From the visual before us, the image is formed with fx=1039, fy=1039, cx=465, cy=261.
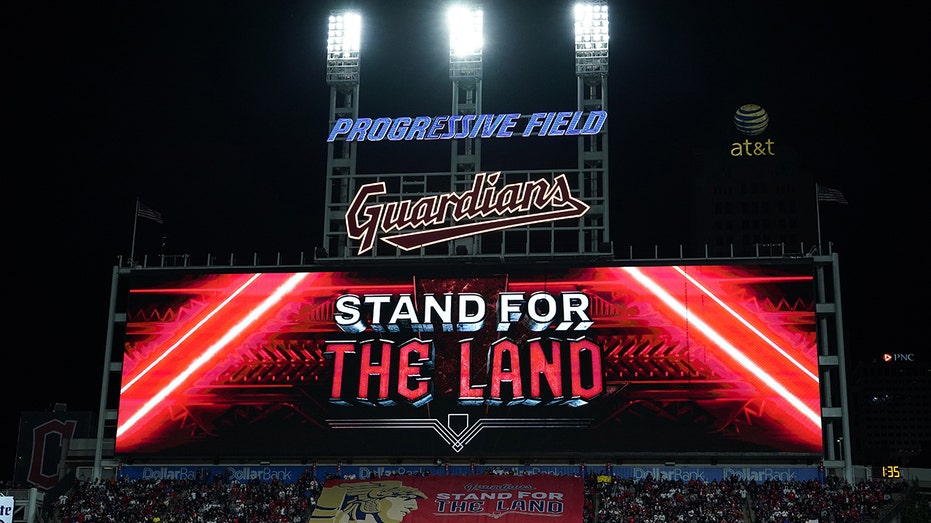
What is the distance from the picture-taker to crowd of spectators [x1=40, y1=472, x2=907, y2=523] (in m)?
37.6

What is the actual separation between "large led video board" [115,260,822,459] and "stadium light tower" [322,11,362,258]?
2.68 meters

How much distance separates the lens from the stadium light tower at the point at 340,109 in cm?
4484

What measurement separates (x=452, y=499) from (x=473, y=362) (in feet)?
17.9

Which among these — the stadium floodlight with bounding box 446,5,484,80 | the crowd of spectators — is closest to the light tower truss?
the stadium floodlight with bounding box 446,5,484,80

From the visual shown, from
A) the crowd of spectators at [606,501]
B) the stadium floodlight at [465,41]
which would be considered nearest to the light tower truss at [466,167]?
the stadium floodlight at [465,41]

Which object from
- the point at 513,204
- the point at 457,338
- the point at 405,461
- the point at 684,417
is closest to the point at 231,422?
the point at 405,461

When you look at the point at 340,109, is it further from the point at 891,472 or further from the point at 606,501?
the point at 891,472

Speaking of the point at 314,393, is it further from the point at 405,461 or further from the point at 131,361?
the point at 131,361

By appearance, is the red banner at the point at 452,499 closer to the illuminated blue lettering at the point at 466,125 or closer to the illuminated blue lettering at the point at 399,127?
the illuminated blue lettering at the point at 466,125

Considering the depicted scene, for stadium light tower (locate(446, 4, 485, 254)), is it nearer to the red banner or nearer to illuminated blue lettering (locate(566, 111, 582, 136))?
illuminated blue lettering (locate(566, 111, 582, 136))

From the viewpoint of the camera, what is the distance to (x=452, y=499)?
39.8 metres

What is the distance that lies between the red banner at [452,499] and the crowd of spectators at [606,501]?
819 mm

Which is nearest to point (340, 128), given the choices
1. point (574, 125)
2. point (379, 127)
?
point (379, 127)

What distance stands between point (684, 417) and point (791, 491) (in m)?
4.69
